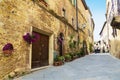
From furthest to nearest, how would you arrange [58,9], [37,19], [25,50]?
[58,9], [37,19], [25,50]

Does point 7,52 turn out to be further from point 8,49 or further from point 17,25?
point 17,25

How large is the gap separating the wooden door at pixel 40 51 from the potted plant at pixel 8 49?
9.17 feet

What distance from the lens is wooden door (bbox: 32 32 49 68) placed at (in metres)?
10.6

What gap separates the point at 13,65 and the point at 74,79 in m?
2.39

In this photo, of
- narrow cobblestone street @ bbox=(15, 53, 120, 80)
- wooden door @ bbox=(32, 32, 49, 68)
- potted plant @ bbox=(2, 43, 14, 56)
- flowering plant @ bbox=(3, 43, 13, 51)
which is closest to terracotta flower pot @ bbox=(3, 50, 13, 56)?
potted plant @ bbox=(2, 43, 14, 56)

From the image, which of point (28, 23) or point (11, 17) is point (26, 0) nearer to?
point (28, 23)

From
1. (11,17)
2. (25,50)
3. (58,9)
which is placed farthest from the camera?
(58,9)

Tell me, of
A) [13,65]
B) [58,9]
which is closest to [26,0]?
[13,65]

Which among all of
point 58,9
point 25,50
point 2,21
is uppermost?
point 58,9

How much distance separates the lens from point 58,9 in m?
15.2

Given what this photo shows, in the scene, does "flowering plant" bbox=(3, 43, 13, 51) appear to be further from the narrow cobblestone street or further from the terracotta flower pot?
the narrow cobblestone street

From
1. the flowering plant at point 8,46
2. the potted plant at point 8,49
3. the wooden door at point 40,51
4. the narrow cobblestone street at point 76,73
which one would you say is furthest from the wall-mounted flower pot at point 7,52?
the wooden door at point 40,51

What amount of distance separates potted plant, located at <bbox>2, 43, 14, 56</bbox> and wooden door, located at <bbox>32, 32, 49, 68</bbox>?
2.79 meters

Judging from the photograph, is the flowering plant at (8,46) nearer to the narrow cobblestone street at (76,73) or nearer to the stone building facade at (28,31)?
the stone building facade at (28,31)
